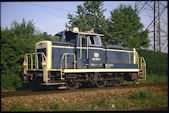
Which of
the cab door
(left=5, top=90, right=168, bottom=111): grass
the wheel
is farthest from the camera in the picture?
the cab door

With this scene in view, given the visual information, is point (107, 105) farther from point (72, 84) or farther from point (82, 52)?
point (82, 52)

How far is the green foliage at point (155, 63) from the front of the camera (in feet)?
64.7

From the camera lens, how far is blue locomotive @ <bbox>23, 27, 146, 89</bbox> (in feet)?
36.0

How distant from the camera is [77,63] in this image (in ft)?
38.9

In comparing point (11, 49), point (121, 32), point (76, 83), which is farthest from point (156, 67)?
point (11, 49)

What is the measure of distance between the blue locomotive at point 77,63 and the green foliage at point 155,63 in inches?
254

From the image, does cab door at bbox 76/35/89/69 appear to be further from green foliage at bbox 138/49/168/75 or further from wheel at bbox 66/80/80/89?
green foliage at bbox 138/49/168/75

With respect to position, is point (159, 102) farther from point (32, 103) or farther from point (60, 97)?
point (32, 103)

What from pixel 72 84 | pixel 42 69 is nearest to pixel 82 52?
pixel 72 84

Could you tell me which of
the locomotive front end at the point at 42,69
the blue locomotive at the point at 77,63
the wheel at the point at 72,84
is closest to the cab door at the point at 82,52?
the blue locomotive at the point at 77,63

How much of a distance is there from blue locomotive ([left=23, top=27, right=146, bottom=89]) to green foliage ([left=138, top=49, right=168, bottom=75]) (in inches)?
254

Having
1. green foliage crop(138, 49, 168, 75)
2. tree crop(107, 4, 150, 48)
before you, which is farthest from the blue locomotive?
tree crop(107, 4, 150, 48)

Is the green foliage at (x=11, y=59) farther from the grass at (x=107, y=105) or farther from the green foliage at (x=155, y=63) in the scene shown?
the green foliage at (x=155, y=63)

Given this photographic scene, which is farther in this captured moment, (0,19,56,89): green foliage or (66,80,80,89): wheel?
(0,19,56,89): green foliage
